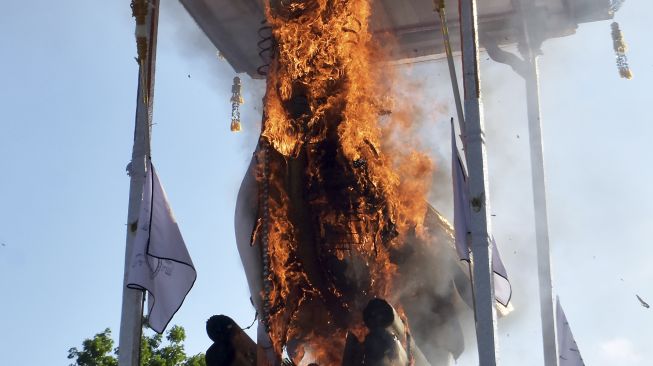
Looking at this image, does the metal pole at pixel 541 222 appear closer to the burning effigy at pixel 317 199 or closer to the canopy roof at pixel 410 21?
the canopy roof at pixel 410 21

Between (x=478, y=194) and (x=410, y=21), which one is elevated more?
(x=410, y=21)

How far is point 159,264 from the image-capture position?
1080cm

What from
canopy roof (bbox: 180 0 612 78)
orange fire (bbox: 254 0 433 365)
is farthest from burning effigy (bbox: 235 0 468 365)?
canopy roof (bbox: 180 0 612 78)

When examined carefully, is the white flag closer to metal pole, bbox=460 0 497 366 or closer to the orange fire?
the orange fire

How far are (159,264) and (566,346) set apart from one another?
8008mm

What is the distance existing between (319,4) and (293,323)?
14.1 feet

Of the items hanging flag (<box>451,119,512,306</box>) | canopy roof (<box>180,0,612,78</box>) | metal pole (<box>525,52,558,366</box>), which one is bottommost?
hanging flag (<box>451,119,512,306</box>)

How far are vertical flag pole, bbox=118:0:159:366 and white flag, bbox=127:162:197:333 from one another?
0.33 metres

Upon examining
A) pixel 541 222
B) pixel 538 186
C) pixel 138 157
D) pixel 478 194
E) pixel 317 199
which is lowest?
pixel 478 194

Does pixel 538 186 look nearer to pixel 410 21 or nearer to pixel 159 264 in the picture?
pixel 410 21

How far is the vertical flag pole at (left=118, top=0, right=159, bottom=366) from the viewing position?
10.8 m

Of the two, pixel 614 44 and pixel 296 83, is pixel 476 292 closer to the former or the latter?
pixel 296 83

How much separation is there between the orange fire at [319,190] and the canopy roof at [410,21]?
4071 millimetres

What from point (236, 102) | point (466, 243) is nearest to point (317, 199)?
point (466, 243)
